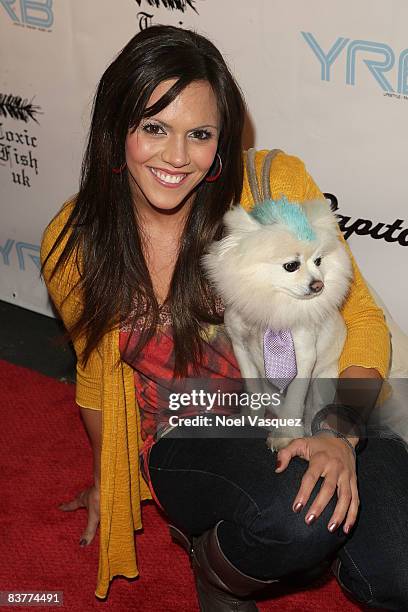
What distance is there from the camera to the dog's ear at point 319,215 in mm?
1525

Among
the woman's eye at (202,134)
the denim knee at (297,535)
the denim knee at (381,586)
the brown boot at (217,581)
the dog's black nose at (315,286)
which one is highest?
the woman's eye at (202,134)

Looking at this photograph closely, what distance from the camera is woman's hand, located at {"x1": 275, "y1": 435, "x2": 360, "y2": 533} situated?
5.01ft

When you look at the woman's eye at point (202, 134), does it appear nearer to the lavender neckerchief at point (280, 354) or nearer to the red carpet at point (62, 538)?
the lavender neckerchief at point (280, 354)

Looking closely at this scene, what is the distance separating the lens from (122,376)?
1835 millimetres

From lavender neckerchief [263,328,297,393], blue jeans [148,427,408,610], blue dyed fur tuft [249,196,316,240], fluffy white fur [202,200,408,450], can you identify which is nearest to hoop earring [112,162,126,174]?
fluffy white fur [202,200,408,450]

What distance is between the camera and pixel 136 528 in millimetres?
2027

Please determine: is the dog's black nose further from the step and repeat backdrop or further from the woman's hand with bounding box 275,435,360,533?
the step and repeat backdrop

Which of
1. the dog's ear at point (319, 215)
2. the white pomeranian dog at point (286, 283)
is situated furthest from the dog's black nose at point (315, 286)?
the dog's ear at point (319, 215)

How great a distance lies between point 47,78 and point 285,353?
68.0 inches

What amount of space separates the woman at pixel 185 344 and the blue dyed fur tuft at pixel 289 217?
218mm

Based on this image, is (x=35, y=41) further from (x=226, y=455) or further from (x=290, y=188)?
(x=226, y=455)

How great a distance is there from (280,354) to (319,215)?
11.3 inches

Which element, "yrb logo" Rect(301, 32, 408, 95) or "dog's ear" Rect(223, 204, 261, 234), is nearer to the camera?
"dog's ear" Rect(223, 204, 261, 234)

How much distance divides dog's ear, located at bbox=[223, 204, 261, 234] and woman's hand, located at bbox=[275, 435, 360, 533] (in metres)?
0.45
